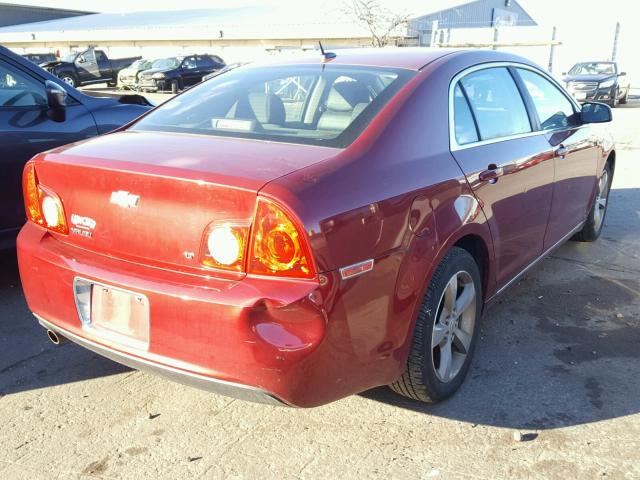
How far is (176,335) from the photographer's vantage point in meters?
2.31

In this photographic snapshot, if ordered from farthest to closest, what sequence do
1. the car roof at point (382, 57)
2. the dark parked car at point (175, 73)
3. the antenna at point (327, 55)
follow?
the dark parked car at point (175, 73) → the antenna at point (327, 55) → the car roof at point (382, 57)

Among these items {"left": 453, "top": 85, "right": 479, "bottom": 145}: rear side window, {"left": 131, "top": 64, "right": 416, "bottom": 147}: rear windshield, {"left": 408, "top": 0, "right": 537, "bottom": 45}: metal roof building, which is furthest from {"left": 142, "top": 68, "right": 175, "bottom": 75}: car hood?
{"left": 453, "top": 85, "right": 479, "bottom": 145}: rear side window

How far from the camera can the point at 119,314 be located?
2.45m

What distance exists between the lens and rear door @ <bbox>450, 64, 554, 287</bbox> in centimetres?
307

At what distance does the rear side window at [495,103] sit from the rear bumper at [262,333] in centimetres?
126

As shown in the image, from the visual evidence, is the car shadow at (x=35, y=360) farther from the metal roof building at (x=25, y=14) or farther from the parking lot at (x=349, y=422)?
the metal roof building at (x=25, y=14)

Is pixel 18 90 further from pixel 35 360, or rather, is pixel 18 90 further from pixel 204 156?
pixel 204 156

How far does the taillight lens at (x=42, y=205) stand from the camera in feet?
8.92

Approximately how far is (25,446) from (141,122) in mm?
1636

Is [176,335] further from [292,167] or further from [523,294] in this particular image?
[523,294]

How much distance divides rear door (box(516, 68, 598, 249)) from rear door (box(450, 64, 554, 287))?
0.61 ft

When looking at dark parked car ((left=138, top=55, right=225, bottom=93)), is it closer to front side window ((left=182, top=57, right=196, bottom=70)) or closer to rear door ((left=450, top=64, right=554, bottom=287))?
front side window ((left=182, top=57, right=196, bottom=70))

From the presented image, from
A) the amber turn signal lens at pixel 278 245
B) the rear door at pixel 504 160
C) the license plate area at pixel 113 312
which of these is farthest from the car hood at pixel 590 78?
the license plate area at pixel 113 312

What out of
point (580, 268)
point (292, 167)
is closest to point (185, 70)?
point (580, 268)
